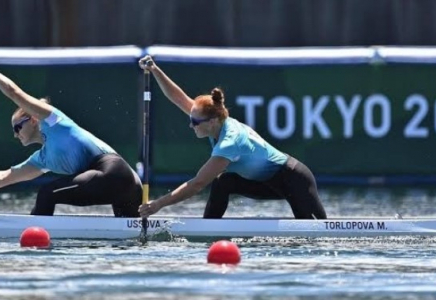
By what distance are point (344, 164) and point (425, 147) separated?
0.83m

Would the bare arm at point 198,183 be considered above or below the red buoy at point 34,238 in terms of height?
above

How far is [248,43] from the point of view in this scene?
21312 millimetres

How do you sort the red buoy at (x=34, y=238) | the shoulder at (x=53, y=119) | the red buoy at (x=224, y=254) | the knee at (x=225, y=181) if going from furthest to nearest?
the knee at (x=225, y=181) → the shoulder at (x=53, y=119) → the red buoy at (x=34, y=238) → the red buoy at (x=224, y=254)

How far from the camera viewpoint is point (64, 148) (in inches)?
551

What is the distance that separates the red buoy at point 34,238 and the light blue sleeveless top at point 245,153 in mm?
1446

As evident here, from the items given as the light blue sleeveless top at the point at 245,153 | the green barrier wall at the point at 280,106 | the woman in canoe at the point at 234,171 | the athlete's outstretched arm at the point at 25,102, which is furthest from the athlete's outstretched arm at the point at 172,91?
the green barrier wall at the point at 280,106

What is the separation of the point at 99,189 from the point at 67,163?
1.11 feet

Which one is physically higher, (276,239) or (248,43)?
(248,43)

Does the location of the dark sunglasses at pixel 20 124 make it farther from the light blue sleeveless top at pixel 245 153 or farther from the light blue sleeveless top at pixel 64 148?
the light blue sleeveless top at pixel 245 153

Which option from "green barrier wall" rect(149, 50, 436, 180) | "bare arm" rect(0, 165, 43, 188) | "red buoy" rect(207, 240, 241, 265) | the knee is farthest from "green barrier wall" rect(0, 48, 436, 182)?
"red buoy" rect(207, 240, 241, 265)

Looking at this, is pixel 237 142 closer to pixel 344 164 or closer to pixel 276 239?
pixel 276 239

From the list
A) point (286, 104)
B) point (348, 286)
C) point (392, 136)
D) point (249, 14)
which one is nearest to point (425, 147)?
point (392, 136)

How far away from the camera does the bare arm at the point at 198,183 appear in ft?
44.9

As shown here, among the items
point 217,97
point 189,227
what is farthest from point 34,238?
point 217,97
